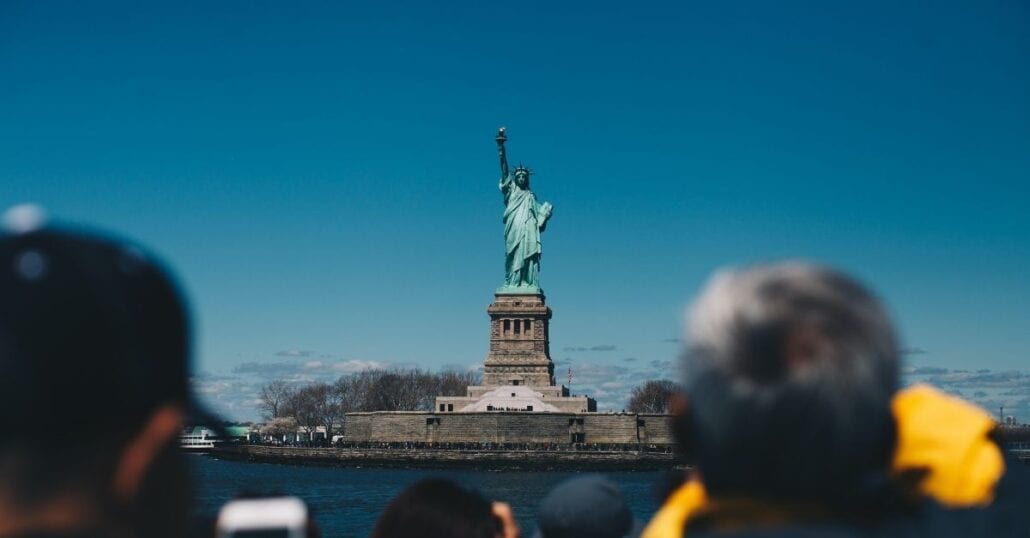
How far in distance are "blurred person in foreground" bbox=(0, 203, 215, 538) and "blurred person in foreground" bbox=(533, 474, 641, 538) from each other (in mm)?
2294

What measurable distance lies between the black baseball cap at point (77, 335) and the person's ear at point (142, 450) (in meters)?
0.02

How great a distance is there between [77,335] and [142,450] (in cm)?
21

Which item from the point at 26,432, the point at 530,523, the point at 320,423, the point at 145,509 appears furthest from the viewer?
the point at 320,423

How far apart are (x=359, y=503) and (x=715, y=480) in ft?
137

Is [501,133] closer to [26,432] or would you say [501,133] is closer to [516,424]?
[516,424]

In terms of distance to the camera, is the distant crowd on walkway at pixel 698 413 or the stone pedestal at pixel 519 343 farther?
the stone pedestal at pixel 519 343

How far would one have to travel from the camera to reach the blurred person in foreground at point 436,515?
11.8 ft

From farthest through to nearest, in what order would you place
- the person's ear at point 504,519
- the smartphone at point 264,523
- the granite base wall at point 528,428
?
the granite base wall at point 528,428 < the person's ear at point 504,519 < the smartphone at point 264,523

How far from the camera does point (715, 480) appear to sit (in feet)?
6.17

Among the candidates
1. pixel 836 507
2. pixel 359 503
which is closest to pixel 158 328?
pixel 836 507

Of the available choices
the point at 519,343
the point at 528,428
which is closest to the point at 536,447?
the point at 528,428

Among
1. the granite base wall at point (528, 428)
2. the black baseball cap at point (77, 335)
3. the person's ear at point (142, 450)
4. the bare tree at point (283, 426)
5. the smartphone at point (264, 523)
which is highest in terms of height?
the bare tree at point (283, 426)

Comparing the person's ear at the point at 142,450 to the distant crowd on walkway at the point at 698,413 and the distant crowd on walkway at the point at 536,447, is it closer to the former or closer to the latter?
the distant crowd on walkway at the point at 698,413

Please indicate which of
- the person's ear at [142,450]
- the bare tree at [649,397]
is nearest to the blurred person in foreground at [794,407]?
the person's ear at [142,450]
